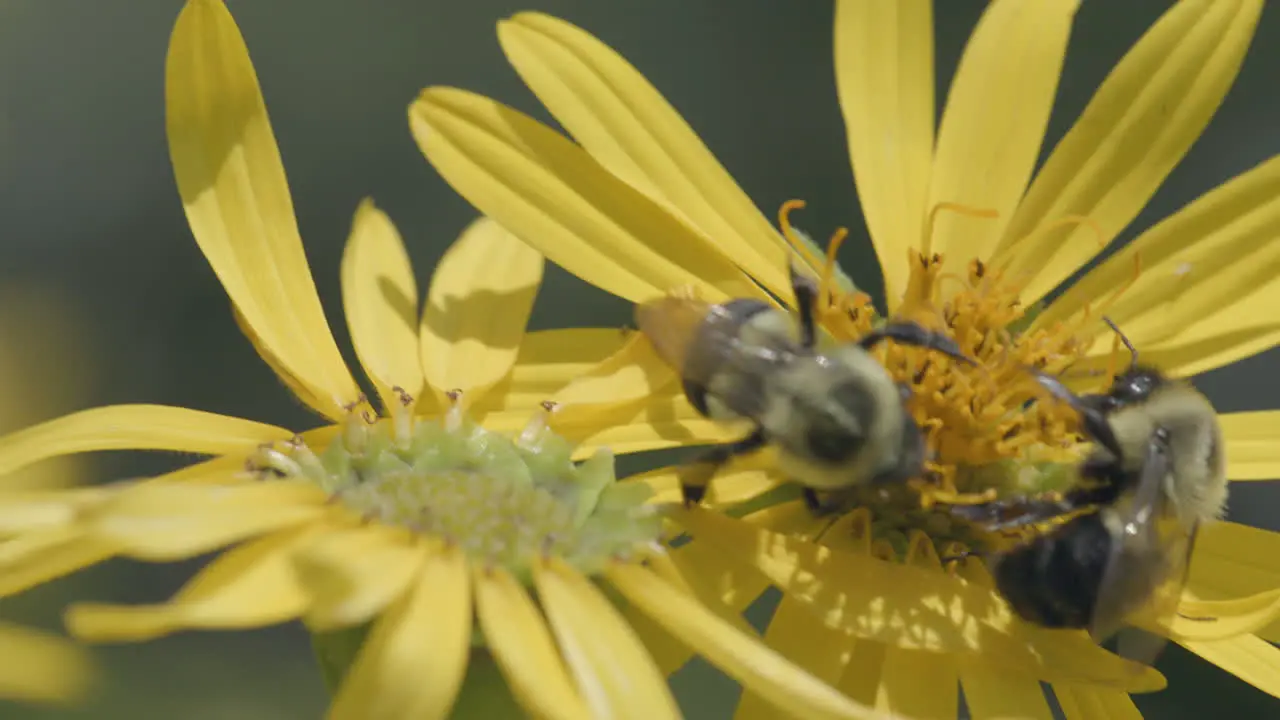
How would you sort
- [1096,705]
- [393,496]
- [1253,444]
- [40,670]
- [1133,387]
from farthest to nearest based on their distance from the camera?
[1253,444] → [1133,387] → [1096,705] → [393,496] → [40,670]

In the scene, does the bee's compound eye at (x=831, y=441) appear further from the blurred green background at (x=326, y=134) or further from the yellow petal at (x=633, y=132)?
the blurred green background at (x=326, y=134)

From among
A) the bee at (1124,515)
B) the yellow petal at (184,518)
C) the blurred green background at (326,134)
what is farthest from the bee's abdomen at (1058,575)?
the blurred green background at (326,134)

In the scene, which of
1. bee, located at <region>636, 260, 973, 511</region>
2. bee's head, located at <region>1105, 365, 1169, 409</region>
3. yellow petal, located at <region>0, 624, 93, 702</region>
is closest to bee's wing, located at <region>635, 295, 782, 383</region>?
bee, located at <region>636, 260, 973, 511</region>

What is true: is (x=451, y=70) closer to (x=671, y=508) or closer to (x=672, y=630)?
(x=671, y=508)

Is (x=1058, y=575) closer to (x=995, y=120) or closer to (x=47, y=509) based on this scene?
(x=995, y=120)

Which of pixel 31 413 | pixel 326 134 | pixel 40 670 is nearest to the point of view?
pixel 40 670

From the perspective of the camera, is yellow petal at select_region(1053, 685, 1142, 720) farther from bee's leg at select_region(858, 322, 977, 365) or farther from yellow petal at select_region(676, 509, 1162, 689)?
bee's leg at select_region(858, 322, 977, 365)

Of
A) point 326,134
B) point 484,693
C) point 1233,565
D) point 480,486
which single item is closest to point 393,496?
point 480,486

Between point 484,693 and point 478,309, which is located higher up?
point 478,309
